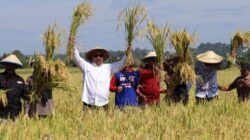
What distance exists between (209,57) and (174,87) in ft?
3.00

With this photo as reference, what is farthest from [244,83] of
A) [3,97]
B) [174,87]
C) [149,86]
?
[3,97]

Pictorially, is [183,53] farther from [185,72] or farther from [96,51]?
[96,51]

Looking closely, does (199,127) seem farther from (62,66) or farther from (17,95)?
(17,95)

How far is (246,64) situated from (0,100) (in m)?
4.22

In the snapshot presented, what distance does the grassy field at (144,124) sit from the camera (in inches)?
234

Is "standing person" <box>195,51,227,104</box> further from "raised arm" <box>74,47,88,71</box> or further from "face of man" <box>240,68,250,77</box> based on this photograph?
"raised arm" <box>74,47,88,71</box>

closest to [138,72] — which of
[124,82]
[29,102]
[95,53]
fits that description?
[124,82]

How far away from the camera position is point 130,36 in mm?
7402

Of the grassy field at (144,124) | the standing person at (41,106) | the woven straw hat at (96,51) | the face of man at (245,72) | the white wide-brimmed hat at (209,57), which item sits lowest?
the grassy field at (144,124)

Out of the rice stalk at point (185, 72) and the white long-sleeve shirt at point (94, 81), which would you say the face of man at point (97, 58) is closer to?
the white long-sleeve shirt at point (94, 81)

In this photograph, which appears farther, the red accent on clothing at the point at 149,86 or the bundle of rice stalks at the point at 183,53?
the red accent on clothing at the point at 149,86

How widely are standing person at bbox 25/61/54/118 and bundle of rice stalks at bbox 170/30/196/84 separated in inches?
78.0

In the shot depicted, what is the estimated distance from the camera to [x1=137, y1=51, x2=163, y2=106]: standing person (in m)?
8.12

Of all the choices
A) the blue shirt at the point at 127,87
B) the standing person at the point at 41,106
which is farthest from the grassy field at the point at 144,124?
the blue shirt at the point at 127,87
